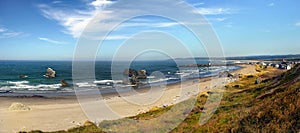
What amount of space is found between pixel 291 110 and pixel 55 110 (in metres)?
23.3

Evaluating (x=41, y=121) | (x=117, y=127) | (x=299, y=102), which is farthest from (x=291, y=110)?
(x=41, y=121)

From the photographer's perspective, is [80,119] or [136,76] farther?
[136,76]

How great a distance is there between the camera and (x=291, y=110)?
9.77 meters

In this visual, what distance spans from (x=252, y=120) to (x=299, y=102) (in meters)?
1.88

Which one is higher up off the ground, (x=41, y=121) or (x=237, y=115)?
(x=237, y=115)

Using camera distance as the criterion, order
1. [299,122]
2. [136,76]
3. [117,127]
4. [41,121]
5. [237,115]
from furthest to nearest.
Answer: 1. [136,76]
2. [41,121]
3. [117,127]
4. [237,115]
5. [299,122]

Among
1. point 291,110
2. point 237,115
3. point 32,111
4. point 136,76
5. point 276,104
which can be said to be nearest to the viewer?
point 291,110

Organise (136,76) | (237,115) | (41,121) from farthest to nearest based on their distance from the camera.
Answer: (136,76)
(41,121)
(237,115)

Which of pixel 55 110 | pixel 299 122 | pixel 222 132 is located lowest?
pixel 55 110

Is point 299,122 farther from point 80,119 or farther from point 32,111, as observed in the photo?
point 32,111

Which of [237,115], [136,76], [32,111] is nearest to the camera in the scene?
[237,115]

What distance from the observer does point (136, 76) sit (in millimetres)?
66500

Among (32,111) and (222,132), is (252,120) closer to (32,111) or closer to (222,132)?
(222,132)

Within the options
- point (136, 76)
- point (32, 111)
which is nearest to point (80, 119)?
point (32, 111)
